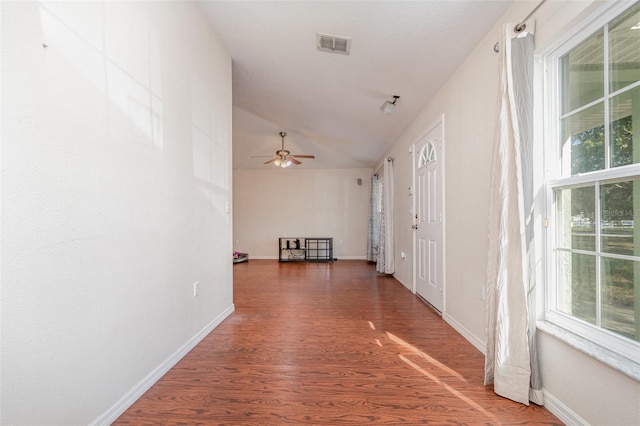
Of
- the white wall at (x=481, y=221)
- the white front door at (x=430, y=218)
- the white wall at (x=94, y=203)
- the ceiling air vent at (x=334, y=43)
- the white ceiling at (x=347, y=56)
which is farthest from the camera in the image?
the white front door at (x=430, y=218)

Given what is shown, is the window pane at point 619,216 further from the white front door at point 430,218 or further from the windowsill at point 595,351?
the white front door at point 430,218

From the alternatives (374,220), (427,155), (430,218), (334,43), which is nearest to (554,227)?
(430,218)

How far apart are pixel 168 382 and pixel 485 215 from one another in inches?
101

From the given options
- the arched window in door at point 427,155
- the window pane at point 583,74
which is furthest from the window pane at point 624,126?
the arched window in door at point 427,155

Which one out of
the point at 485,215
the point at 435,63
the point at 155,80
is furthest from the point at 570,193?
the point at 155,80

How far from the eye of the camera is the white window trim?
1140 mm

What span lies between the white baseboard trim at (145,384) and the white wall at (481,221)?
2341mm

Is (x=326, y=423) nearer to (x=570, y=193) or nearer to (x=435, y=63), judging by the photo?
(x=570, y=193)

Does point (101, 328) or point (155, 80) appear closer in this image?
point (101, 328)

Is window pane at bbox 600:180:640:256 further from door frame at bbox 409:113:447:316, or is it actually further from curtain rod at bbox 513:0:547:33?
door frame at bbox 409:113:447:316

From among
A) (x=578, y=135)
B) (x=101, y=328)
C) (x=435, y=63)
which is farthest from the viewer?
(x=435, y=63)

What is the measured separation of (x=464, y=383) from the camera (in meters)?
1.66

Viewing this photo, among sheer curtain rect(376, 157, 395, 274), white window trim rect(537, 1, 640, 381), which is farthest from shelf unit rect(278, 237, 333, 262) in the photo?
white window trim rect(537, 1, 640, 381)

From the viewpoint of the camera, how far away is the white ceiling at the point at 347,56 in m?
1.98
